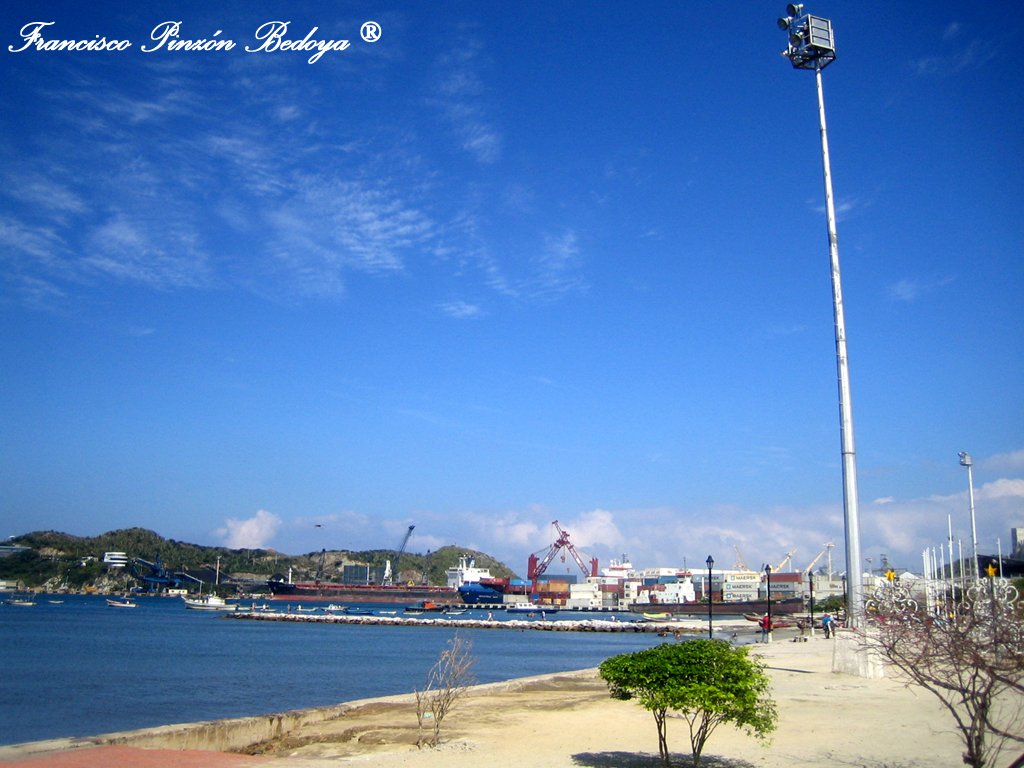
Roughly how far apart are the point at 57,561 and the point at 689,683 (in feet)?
684

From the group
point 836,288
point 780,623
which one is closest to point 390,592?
point 780,623

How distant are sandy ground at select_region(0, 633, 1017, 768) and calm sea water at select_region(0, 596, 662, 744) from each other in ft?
21.2

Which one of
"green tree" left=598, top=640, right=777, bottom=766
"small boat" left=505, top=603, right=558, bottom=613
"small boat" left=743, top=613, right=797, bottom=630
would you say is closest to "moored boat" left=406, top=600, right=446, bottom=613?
"small boat" left=505, top=603, right=558, bottom=613

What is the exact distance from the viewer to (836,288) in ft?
60.0

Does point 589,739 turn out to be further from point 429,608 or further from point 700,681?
point 429,608

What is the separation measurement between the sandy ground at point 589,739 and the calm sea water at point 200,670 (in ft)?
21.2

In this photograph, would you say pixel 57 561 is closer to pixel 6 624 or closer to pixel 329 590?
pixel 329 590

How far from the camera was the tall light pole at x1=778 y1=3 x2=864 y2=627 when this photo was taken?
16938 millimetres

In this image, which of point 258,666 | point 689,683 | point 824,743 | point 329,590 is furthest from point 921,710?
point 329,590

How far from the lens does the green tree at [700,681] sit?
8156mm

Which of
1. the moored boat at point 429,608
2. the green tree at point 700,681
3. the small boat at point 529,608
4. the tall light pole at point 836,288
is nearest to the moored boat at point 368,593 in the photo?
the small boat at point 529,608

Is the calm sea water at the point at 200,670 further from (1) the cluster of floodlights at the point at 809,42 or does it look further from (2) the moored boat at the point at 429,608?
(2) the moored boat at the point at 429,608

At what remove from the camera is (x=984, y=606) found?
6.68 metres

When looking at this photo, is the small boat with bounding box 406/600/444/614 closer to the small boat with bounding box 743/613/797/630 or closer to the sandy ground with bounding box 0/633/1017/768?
the small boat with bounding box 743/613/797/630
